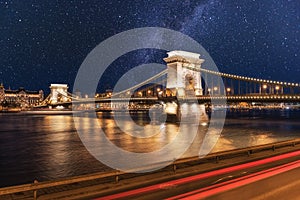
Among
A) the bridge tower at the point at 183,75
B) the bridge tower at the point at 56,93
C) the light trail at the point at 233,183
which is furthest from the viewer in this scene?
the bridge tower at the point at 56,93

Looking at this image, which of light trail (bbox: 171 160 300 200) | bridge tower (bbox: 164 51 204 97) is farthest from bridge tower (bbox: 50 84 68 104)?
light trail (bbox: 171 160 300 200)

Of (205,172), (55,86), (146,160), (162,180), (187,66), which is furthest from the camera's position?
(55,86)

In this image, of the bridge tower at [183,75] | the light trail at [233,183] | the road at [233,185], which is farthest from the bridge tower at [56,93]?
the light trail at [233,183]

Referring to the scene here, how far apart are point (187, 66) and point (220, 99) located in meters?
16.2

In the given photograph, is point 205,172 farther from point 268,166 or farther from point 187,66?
point 187,66

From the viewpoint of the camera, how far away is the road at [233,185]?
7941mm

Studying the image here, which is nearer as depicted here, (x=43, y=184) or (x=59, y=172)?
(x=43, y=184)

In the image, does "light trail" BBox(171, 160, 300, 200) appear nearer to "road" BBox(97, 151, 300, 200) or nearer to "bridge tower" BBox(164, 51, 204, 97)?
"road" BBox(97, 151, 300, 200)

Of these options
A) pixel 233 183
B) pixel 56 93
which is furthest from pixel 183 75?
pixel 56 93

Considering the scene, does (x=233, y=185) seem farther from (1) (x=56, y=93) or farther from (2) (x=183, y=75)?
(1) (x=56, y=93)

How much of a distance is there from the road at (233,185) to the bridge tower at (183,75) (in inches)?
2080

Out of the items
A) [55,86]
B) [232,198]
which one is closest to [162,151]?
[232,198]

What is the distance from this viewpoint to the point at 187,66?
67.3 metres

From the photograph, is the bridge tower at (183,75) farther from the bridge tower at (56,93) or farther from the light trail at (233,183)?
the bridge tower at (56,93)
